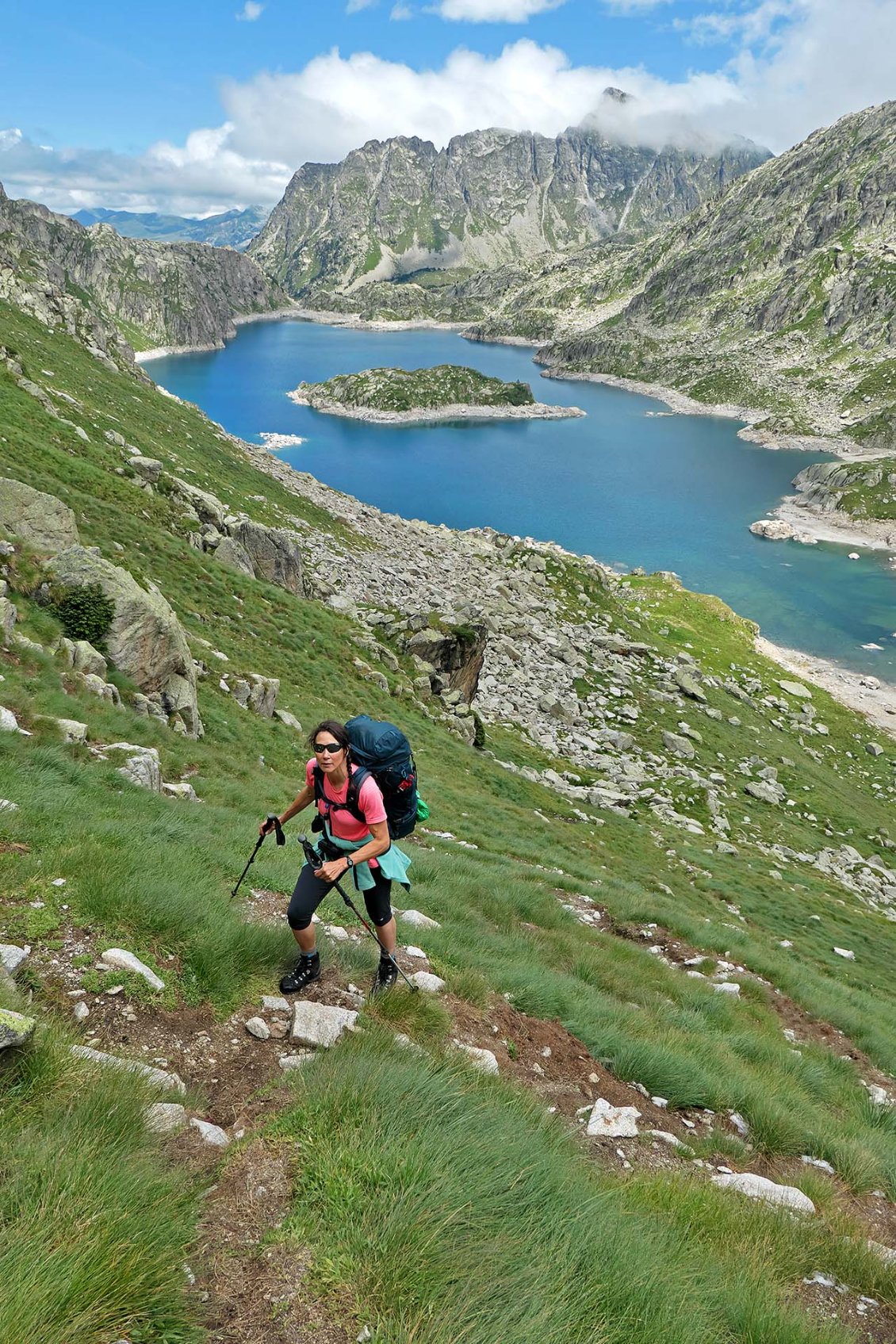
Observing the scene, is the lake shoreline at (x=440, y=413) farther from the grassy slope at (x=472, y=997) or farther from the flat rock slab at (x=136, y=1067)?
the flat rock slab at (x=136, y=1067)

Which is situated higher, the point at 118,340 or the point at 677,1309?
the point at 118,340

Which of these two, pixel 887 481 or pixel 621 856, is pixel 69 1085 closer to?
pixel 621 856

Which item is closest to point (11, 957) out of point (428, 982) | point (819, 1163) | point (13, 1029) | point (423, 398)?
point (13, 1029)

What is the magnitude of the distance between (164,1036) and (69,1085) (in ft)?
4.00

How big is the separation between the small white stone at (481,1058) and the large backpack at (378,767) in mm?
1969

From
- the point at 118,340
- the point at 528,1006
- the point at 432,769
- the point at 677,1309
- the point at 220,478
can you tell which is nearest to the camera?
the point at 677,1309

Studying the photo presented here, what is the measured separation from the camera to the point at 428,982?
23.6 ft

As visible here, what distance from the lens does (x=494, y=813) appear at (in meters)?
20.3

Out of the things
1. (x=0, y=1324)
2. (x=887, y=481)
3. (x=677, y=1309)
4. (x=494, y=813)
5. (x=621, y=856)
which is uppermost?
(x=887, y=481)

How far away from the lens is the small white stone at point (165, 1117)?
Result: 381cm

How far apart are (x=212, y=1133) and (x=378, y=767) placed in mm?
2860

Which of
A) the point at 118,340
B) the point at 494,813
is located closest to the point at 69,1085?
the point at 494,813

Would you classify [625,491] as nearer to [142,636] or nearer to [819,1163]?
[142,636]

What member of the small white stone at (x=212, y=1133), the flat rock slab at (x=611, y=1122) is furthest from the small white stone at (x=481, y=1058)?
the small white stone at (x=212, y=1133)
